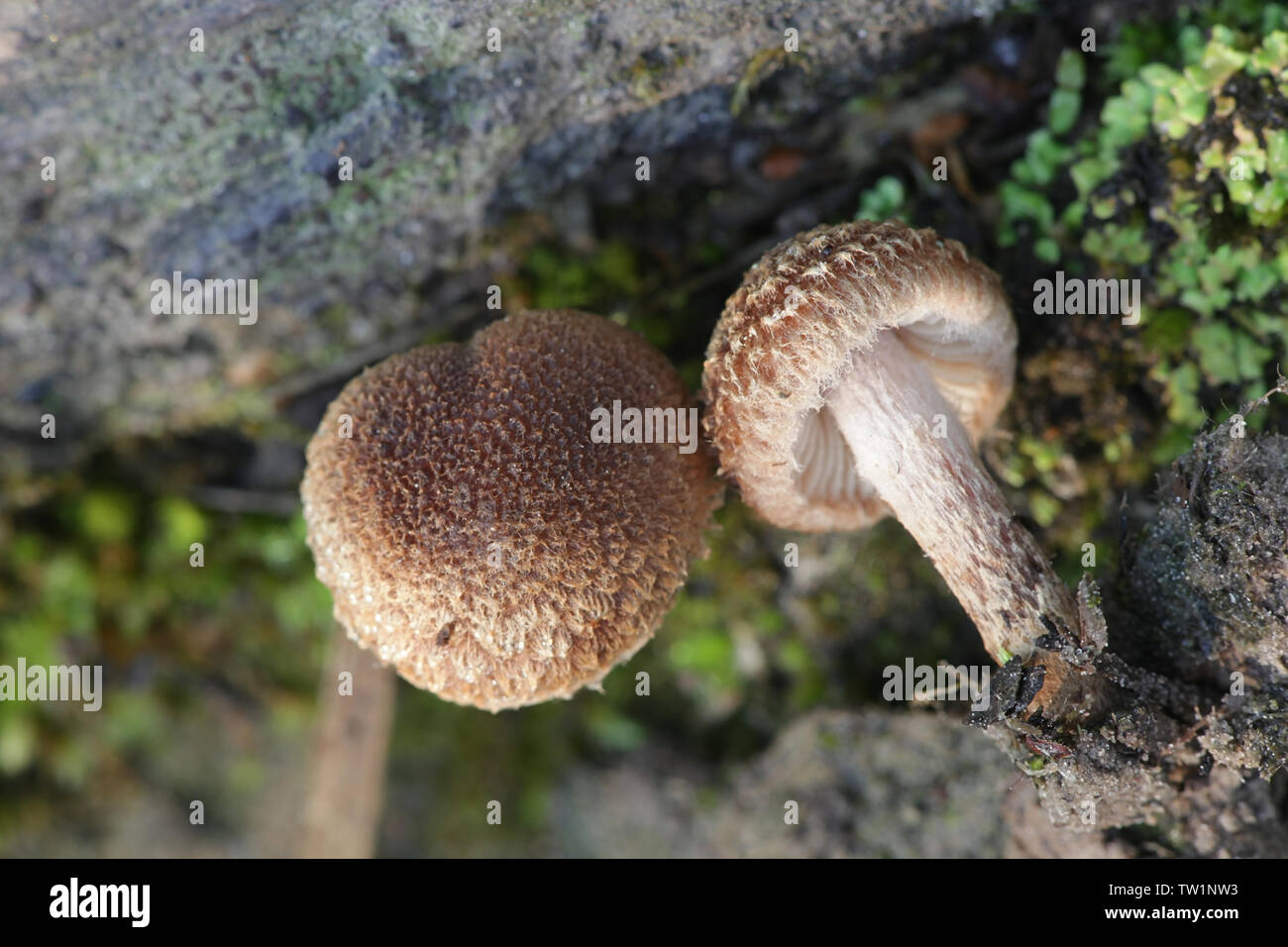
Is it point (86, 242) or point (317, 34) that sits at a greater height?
point (317, 34)

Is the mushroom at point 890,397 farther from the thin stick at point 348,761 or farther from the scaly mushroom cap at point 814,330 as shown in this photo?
the thin stick at point 348,761

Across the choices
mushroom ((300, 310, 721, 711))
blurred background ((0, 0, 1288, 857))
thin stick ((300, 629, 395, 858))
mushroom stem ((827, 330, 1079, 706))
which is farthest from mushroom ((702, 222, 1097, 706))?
thin stick ((300, 629, 395, 858))

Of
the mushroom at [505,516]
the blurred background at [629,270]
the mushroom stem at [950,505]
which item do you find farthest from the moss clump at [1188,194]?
the mushroom at [505,516]

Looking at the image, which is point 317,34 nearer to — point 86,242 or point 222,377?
point 86,242

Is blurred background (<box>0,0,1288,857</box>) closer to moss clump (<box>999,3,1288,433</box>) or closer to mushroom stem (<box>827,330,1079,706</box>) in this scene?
moss clump (<box>999,3,1288,433</box>)

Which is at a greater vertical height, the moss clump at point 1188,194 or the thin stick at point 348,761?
the moss clump at point 1188,194

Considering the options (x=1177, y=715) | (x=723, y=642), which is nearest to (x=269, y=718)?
(x=723, y=642)
